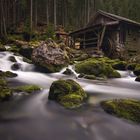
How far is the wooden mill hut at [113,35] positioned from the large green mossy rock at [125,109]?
57.4 feet

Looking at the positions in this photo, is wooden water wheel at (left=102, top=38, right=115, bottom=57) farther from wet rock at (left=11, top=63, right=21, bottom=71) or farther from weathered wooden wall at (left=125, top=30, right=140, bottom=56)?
wet rock at (left=11, top=63, right=21, bottom=71)

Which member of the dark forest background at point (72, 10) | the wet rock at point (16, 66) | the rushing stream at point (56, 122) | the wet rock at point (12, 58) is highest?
the dark forest background at point (72, 10)

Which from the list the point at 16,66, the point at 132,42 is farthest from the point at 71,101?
the point at 132,42

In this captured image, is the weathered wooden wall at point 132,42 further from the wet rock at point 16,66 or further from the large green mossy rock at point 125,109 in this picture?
the large green mossy rock at point 125,109

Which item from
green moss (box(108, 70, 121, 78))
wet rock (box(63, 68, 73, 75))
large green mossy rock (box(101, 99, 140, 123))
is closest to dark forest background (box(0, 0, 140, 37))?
wet rock (box(63, 68, 73, 75))

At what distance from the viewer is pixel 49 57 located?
57.1 ft

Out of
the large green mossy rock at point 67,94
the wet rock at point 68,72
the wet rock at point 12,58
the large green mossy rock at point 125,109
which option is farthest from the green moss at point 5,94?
the wet rock at point 12,58

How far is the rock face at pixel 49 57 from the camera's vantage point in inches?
681

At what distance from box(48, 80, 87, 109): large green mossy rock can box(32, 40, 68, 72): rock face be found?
7.86 meters

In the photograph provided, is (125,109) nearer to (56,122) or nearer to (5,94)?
(56,122)

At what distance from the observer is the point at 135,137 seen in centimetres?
623

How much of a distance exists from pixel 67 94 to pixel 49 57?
352 inches

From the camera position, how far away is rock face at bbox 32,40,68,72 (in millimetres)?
17297

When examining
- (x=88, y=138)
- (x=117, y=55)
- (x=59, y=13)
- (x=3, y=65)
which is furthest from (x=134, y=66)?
(x=59, y=13)
